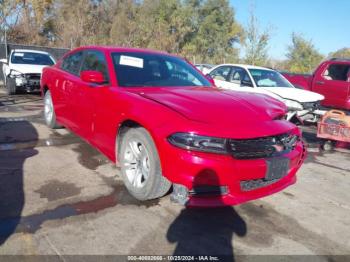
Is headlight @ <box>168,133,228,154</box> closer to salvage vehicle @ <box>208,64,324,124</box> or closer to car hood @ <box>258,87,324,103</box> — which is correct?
salvage vehicle @ <box>208,64,324,124</box>

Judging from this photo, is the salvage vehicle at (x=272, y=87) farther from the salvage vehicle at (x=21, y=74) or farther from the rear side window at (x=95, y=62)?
the salvage vehicle at (x=21, y=74)

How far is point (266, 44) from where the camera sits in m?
22.5

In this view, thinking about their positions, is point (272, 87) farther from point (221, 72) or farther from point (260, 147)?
point (260, 147)

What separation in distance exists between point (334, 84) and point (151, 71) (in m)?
7.01

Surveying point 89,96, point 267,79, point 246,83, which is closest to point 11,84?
point 246,83

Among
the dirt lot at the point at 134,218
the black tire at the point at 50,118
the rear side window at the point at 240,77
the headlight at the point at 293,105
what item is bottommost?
the dirt lot at the point at 134,218

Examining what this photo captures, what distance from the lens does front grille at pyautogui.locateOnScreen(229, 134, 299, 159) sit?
3.01 m

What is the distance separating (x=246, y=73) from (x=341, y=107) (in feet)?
9.37

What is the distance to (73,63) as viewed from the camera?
5383mm

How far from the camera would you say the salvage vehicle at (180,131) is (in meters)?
2.96

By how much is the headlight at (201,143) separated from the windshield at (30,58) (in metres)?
9.94

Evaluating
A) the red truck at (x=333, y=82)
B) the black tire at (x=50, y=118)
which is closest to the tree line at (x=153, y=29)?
the red truck at (x=333, y=82)

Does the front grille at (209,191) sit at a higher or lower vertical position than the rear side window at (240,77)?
lower

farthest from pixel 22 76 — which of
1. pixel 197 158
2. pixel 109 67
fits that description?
pixel 197 158
